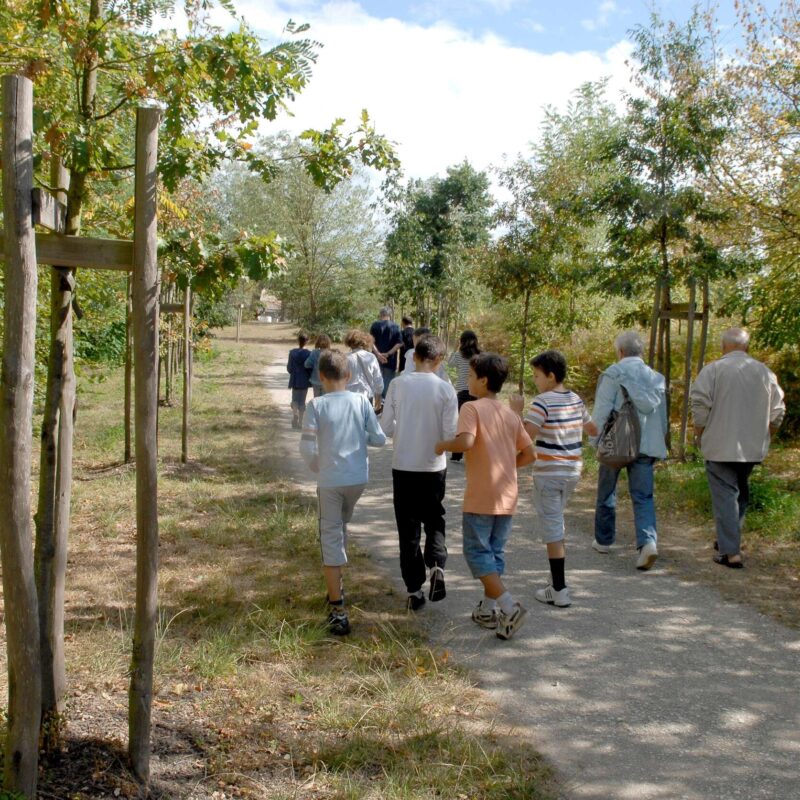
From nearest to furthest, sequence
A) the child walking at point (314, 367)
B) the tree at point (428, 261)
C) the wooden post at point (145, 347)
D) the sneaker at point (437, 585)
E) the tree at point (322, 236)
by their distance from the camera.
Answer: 1. the wooden post at point (145, 347)
2. the sneaker at point (437, 585)
3. the child walking at point (314, 367)
4. the tree at point (428, 261)
5. the tree at point (322, 236)

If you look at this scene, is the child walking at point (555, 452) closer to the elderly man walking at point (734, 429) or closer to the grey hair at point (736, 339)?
the elderly man walking at point (734, 429)

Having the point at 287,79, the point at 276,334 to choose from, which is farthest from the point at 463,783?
the point at 276,334

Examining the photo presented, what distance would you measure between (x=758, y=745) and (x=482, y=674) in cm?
149

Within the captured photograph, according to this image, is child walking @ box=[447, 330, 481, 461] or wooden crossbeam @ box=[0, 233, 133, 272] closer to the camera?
wooden crossbeam @ box=[0, 233, 133, 272]

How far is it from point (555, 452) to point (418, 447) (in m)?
1.05

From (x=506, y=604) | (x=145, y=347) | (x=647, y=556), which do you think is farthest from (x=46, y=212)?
(x=647, y=556)

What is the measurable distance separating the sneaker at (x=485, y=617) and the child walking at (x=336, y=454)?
2.95 ft

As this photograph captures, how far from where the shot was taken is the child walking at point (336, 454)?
525cm

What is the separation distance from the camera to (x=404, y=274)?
964 inches

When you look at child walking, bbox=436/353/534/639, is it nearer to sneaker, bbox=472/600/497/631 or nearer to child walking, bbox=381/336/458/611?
sneaker, bbox=472/600/497/631

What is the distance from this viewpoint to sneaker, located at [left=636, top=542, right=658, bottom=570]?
6.79 metres

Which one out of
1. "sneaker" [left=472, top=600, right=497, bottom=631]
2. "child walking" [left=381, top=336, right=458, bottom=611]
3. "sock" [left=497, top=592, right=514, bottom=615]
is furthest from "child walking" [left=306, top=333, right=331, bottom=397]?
"sock" [left=497, top=592, right=514, bottom=615]

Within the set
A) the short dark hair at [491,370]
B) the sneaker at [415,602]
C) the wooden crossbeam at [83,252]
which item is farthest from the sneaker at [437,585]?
the wooden crossbeam at [83,252]

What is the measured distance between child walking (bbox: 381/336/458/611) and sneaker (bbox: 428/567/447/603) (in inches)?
4.1
